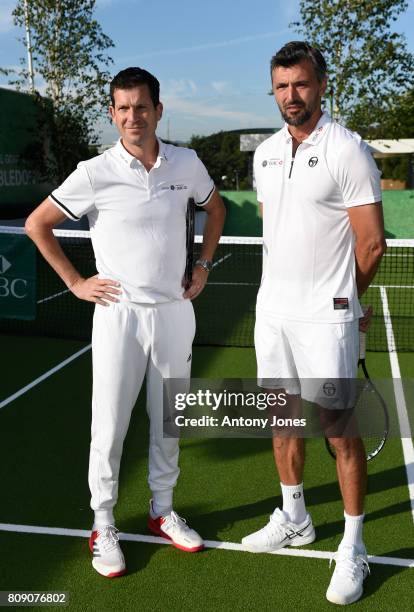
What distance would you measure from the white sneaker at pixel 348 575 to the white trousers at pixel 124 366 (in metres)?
1.17

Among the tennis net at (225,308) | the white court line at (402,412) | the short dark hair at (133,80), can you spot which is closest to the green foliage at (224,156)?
the tennis net at (225,308)

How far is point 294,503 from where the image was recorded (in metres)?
4.08

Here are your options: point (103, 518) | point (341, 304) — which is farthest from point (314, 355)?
point (103, 518)

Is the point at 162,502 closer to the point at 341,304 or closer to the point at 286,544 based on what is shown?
the point at 286,544

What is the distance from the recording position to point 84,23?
66.8 feet

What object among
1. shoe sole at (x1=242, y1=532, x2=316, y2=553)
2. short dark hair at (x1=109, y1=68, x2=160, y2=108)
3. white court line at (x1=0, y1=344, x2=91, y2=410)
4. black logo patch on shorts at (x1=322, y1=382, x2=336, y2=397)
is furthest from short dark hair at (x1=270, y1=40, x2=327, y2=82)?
white court line at (x1=0, y1=344, x2=91, y2=410)

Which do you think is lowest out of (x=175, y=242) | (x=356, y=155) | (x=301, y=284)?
(x=301, y=284)

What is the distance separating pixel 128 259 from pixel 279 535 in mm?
1980

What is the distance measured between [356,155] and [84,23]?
19.6m

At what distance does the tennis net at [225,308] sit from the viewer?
30.6 ft

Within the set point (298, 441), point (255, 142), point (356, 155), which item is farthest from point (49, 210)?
point (255, 142)

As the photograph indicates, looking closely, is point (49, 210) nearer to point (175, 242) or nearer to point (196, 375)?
point (175, 242)

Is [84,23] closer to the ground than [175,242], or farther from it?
farther from it

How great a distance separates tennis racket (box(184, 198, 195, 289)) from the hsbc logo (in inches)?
224
